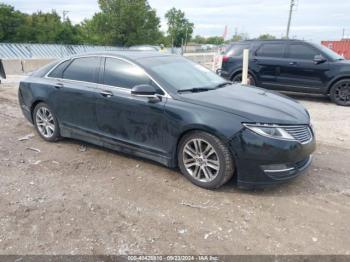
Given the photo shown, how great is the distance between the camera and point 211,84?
4.93 metres

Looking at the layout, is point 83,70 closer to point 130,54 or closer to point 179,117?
point 130,54

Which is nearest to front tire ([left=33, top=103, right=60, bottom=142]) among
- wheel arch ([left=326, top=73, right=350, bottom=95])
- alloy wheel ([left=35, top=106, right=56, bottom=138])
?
alloy wheel ([left=35, top=106, right=56, bottom=138])

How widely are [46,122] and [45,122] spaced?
0.09 ft

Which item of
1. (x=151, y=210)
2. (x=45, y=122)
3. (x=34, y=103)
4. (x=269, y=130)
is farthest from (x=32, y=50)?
(x=269, y=130)

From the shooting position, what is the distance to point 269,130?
3.79 metres

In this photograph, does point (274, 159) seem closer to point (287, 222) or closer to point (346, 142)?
point (287, 222)

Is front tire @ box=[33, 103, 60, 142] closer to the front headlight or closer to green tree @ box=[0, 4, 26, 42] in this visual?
the front headlight

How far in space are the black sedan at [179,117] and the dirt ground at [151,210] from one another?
0.29 metres

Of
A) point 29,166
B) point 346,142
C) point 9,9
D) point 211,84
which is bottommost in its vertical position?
point 29,166

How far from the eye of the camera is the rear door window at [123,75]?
4.57 meters

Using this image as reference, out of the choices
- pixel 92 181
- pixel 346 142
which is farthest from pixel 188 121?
pixel 346 142

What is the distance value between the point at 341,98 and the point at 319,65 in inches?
42.0

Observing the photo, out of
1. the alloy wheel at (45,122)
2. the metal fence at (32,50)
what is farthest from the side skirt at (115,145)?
the metal fence at (32,50)

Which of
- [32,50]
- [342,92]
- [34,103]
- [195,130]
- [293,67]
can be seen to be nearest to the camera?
[195,130]
